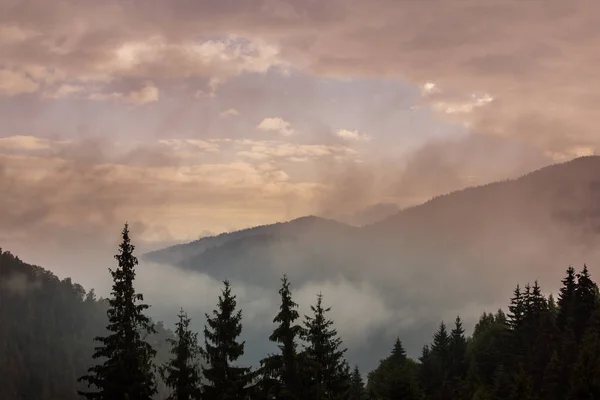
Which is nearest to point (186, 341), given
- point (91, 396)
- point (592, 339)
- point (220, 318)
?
point (220, 318)

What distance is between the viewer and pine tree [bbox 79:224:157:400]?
31594mm

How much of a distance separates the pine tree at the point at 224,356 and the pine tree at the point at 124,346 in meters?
3.87

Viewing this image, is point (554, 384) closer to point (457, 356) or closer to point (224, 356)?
point (224, 356)

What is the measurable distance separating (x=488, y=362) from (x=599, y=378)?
45.9 meters

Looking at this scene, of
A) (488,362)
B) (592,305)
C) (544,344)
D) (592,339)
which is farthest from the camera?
(488,362)

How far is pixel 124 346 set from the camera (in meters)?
31.8

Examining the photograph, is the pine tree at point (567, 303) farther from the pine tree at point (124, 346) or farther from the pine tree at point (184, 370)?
the pine tree at point (124, 346)

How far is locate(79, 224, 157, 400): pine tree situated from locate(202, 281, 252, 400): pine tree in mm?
3865

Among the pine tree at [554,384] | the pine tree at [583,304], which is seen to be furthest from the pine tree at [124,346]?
the pine tree at [583,304]

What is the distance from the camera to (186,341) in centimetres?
3456

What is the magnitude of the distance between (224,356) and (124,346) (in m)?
6.01

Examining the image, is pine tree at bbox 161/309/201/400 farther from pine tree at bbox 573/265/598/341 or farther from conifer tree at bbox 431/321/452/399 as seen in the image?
conifer tree at bbox 431/321/452/399

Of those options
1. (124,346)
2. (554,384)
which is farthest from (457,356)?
(124,346)

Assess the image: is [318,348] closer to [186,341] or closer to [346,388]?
[346,388]
